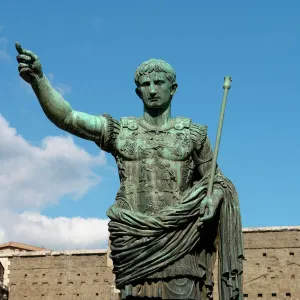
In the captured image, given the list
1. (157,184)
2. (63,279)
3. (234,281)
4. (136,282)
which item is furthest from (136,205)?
(63,279)

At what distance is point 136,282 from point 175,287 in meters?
0.29

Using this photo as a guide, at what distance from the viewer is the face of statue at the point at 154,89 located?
5242 mm

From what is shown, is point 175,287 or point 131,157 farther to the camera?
point 131,157

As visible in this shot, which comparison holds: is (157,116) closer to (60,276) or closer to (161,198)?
(161,198)

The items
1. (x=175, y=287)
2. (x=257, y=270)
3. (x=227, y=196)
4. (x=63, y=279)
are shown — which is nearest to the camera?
(x=175, y=287)

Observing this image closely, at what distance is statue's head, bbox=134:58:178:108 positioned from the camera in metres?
5.25

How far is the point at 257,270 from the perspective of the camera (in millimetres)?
35562

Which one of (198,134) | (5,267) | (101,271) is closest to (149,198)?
(198,134)

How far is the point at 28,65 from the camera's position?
4914 millimetres

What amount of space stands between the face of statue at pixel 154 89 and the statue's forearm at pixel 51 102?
61cm

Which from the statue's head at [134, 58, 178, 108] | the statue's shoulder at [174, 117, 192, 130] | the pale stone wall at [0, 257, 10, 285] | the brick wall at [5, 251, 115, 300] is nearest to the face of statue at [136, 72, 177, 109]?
the statue's head at [134, 58, 178, 108]

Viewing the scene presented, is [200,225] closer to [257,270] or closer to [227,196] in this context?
[227,196]

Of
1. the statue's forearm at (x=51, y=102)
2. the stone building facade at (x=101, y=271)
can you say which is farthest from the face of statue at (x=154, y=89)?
the stone building facade at (x=101, y=271)

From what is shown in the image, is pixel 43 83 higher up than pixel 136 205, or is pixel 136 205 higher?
pixel 43 83
